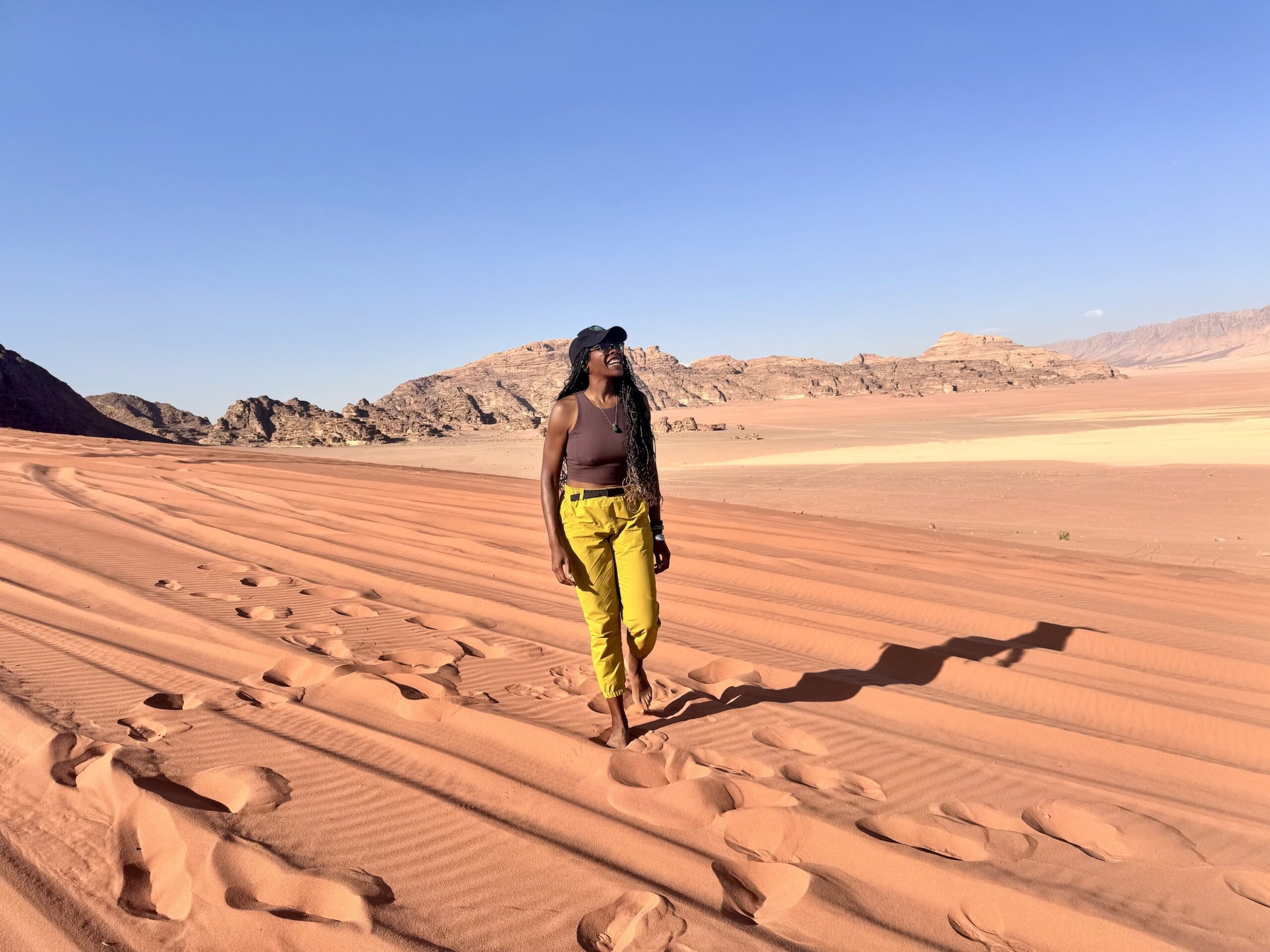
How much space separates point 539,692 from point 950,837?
5.96ft

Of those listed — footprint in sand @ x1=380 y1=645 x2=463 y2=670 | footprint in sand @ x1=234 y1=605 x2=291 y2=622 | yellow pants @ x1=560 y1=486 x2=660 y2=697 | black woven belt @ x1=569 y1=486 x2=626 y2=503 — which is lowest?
footprint in sand @ x1=380 y1=645 x2=463 y2=670

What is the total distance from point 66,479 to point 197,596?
7439mm

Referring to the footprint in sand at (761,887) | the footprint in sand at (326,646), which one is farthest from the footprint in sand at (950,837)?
the footprint in sand at (326,646)

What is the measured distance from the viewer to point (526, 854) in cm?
228

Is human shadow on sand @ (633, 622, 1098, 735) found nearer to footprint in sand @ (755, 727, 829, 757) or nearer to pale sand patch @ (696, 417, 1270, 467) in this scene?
footprint in sand @ (755, 727, 829, 757)

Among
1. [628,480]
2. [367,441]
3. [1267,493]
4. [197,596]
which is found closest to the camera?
[628,480]

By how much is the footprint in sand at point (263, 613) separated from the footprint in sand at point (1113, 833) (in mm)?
3870

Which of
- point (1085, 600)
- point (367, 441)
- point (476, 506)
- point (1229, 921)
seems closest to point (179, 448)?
point (476, 506)

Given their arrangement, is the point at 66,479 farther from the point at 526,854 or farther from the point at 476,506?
the point at 526,854

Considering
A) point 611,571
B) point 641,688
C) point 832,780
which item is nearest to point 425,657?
point 641,688

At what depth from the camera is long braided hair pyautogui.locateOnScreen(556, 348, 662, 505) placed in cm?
320

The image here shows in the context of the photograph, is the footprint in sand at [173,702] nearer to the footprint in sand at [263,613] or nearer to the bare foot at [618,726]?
the footprint in sand at [263,613]

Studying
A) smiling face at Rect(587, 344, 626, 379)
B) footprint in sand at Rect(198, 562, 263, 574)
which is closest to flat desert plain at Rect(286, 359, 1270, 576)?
smiling face at Rect(587, 344, 626, 379)

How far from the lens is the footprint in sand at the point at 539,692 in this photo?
11.7ft
